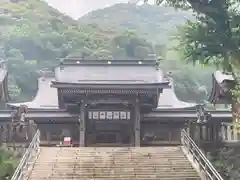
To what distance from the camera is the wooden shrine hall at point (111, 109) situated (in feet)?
69.9

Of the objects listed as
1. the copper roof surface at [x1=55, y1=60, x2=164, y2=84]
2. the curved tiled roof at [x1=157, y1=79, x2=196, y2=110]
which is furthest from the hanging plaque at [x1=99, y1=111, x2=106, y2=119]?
the curved tiled roof at [x1=157, y1=79, x2=196, y2=110]

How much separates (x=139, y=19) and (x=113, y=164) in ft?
297

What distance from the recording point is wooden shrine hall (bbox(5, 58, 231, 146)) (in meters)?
21.3

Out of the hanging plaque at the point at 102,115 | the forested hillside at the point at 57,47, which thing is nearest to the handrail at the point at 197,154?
the hanging plaque at the point at 102,115

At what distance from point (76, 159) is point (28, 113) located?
27.5 feet

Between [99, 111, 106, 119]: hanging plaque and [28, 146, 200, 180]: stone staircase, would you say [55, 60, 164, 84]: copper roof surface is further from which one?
[28, 146, 200, 180]: stone staircase

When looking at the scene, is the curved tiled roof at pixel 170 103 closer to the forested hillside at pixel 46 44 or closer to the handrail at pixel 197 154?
the handrail at pixel 197 154

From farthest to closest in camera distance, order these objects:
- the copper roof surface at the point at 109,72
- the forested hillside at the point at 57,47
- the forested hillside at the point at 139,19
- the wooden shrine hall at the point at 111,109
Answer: the forested hillside at the point at 139,19 → the forested hillside at the point at 57,47 → the copper roof surface at the point at 109,72 → the wooden shrine hall at the point at 111,109

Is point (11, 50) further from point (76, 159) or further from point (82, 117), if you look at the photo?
point (76, 159)

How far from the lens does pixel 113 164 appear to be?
15.2 metres

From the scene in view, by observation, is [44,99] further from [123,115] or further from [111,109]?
[123,115]

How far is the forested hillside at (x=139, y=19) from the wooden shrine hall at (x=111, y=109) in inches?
2520

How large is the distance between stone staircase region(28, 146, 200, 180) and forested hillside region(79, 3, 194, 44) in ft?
237

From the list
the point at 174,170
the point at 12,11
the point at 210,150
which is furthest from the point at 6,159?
the point at 12,11
